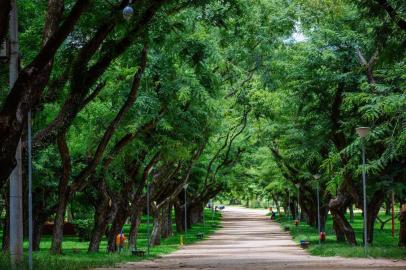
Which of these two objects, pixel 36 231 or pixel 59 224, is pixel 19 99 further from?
pixel 36 231

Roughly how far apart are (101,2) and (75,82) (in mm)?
1566

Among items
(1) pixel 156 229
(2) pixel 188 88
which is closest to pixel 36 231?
(1) pixel 156 229

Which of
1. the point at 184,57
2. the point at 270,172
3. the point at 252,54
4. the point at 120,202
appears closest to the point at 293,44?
the point at 252,54

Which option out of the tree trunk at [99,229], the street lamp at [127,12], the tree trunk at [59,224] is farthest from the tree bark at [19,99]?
the tree trunk at [99,229]

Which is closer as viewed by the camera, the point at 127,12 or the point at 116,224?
the point at 127,12

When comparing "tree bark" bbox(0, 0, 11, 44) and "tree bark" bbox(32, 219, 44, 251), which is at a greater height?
"tree bark" bbox(0, 0, 11, 44)

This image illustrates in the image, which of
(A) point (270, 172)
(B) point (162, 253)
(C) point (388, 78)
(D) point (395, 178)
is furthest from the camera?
(A) point (270, 172)

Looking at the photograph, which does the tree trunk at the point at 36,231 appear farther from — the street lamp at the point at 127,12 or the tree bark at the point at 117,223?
the street lamp at the point at 127,12

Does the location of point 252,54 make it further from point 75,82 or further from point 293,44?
point 75,82

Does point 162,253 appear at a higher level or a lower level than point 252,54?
lower

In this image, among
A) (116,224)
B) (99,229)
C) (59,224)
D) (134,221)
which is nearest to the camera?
(59,224)

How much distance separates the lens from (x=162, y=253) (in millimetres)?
28453

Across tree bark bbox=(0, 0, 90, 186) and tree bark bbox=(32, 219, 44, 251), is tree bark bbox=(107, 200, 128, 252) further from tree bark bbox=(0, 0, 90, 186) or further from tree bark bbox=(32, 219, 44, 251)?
tree bark bbox=(0, 0, 90, 186)

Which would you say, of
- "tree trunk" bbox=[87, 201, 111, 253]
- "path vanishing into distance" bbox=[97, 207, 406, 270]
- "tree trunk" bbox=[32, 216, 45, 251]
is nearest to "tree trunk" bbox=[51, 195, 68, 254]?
"path vanishing into distance" bbox=[97, 207, 406, 270]
